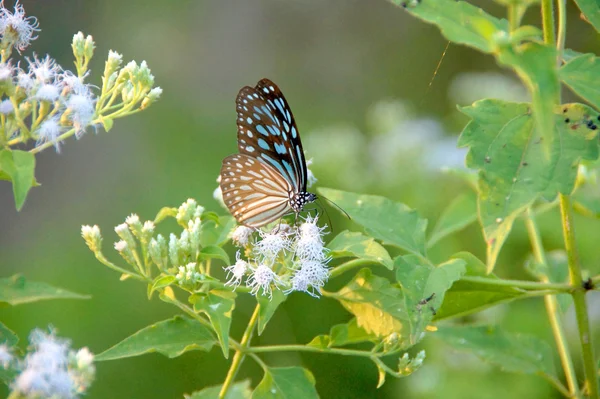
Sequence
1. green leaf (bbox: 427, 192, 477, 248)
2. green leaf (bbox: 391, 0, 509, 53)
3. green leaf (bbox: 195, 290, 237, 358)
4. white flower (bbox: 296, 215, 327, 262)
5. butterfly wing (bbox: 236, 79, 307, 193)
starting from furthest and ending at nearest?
1. green leaf (bbox: 427, 192, 477, 248)
2. butterfly wing (bbox: 236, 79, 307, 193)
3. white flower (bbox: 296, 215, 327, 262)
4. green leaf (bbox: 195, 290, 237, 358)
5. green leaf (bbox: 391, 0, 509, 53)

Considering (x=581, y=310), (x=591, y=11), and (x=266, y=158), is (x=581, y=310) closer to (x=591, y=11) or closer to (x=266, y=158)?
(x=591, y=11)

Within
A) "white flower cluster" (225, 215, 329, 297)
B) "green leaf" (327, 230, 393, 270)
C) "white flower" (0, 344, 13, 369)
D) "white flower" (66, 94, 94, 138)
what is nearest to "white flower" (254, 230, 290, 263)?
"white flower cluster" (225, 215, 329, 297)

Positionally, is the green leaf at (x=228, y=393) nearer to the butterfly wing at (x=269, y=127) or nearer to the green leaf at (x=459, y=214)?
the butterfly wing at (x=269, y=127)

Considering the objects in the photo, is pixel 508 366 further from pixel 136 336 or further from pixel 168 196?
pixel 168 196

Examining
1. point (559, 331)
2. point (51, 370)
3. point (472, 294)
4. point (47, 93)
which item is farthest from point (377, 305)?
point (47, 93)

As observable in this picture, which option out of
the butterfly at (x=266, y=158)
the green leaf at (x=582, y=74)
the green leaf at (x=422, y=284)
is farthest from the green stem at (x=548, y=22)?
the butterfly at (x=266, y=158)

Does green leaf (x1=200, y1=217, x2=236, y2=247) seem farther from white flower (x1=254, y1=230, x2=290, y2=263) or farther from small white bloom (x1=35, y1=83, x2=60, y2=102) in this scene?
small white bloom (x1=35, y1=83, x2=60, y2=102)
